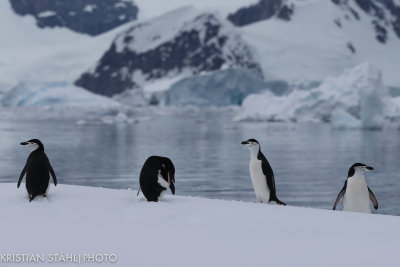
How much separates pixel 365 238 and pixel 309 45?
118m

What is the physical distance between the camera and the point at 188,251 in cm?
441

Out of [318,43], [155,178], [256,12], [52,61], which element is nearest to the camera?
[155,178]

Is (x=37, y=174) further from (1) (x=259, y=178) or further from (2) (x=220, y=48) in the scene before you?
(2) (x=220, y=48)

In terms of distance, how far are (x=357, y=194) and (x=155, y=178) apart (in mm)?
2536

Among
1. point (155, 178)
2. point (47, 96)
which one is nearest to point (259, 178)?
point (155, 178)

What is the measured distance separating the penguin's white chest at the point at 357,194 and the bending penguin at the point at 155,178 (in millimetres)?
2256

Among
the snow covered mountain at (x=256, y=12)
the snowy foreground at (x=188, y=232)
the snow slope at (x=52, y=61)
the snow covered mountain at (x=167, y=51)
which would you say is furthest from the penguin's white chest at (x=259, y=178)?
the snow covered mountain at (x=256, y=12)

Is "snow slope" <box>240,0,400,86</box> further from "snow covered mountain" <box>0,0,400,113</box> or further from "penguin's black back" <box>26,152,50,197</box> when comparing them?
"penguin's black back" <box>26,152,50,197</box>

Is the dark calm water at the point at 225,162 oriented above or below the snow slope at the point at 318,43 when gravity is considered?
below

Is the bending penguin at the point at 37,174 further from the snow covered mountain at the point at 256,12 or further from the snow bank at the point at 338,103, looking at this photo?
the snow covered mountain at the point at 256,12

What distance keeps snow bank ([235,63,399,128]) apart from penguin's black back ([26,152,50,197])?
1219 inches

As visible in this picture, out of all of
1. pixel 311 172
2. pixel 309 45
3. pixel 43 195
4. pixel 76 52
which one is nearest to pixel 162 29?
pixel 76 52

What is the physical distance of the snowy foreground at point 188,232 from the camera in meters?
4.33

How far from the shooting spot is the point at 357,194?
7570 mm
